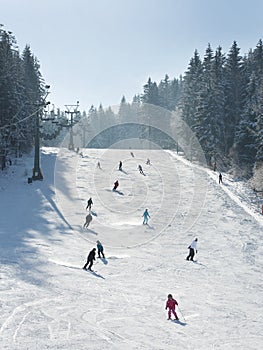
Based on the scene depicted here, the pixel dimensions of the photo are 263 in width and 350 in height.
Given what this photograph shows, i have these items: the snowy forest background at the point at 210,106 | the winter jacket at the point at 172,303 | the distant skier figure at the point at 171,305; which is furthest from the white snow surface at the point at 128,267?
the snowy forest background at the point at 210,106

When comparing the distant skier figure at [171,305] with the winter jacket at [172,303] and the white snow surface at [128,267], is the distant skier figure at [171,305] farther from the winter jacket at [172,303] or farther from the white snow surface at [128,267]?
the white snow surface at [128,267]

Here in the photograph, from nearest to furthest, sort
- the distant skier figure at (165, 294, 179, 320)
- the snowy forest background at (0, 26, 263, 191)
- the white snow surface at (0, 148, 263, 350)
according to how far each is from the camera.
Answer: the white snow surface at (0, 148, 263, 350)
the distant skier figure at (165, 294, 179, 320)
the snowy forest background at (0, 26, 263, 191)

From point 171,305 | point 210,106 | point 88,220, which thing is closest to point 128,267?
point 171,305

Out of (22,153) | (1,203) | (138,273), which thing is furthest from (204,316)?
(22,153)

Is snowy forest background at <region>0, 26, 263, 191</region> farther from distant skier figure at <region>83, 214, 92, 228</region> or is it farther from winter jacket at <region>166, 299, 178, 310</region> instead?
winter jacket at <region>166, 299, 178, 310</region>

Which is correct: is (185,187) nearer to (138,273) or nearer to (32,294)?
(138,273)

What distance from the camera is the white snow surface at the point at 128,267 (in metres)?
10.5

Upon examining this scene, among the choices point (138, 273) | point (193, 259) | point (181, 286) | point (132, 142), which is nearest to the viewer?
point (181, 286)

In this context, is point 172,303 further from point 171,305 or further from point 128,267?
point 128,267

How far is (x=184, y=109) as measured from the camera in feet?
221

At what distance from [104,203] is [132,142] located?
287ft

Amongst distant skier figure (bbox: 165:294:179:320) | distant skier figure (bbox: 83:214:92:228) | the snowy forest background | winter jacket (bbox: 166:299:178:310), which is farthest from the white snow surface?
the snowy forest background

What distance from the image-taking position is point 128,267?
17.5 m

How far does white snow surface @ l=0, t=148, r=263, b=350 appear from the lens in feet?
34.5
